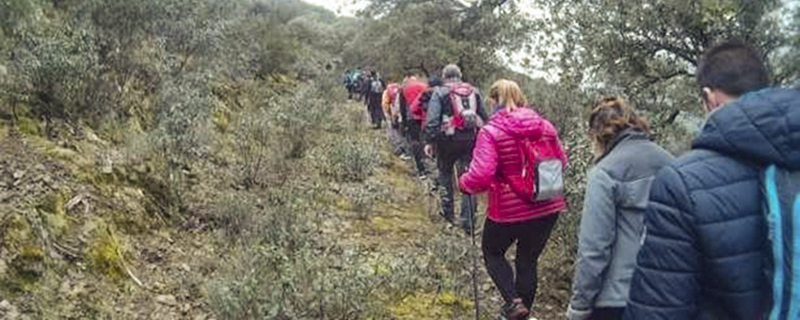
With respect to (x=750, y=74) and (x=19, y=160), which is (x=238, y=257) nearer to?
(x=19, y=160)

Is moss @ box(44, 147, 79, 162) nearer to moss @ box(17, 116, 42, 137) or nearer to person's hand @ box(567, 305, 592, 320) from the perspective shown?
moss @ box(17, 116, 42, 137)

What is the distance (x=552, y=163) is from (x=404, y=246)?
300 cm

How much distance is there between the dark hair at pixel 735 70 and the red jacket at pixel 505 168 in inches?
89.8

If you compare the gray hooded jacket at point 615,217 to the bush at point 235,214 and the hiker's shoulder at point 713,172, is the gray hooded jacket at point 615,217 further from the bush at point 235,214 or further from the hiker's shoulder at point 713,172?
the bush at point 235,214

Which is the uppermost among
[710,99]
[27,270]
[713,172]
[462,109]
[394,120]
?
[710,99]

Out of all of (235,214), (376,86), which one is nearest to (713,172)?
(235,214)

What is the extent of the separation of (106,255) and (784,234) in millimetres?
4790

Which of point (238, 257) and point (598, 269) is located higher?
point (598, 269)

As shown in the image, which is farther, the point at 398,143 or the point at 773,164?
the point at 398,143

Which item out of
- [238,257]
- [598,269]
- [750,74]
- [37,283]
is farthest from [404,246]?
[750,74]

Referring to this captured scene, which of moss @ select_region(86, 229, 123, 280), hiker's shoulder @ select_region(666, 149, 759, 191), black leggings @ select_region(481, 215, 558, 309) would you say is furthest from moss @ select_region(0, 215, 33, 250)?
hiker's shoulder @ select_region(666, 149, 759, 191)

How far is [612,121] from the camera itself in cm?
345

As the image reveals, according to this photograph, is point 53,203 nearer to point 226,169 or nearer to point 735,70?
point 226,169

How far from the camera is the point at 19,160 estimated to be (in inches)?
249
